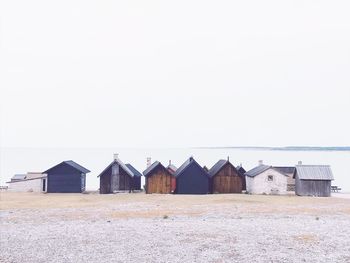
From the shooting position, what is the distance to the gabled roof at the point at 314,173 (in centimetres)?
5888

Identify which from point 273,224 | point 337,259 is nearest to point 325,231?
point 273,224

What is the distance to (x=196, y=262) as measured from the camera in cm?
2116

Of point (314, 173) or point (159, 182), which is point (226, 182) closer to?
point (159, 182)

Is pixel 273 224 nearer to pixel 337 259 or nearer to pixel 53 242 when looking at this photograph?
pixel 337 259

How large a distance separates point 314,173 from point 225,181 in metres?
12.9

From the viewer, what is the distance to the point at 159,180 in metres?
59.9

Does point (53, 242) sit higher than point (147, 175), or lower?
lower

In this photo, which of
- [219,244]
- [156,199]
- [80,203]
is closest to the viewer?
[219,244]

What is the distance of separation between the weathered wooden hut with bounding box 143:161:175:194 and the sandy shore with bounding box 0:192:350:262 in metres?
13.5

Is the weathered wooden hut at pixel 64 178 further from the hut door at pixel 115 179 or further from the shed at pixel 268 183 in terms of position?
the shed at pixel 268 183

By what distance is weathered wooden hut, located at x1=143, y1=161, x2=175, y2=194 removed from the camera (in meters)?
59.6

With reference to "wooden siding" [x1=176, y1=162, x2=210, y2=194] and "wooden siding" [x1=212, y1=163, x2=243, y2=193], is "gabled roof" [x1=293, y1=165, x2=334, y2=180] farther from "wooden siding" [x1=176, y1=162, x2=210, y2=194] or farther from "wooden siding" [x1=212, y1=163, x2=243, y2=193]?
"wooden siding" [x1=176, y1=162, x2=210, y2=194]

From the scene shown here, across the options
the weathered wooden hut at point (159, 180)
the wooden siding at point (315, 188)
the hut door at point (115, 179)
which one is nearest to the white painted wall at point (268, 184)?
the wooden siding at point (315, 188)

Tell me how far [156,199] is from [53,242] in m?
26.4
